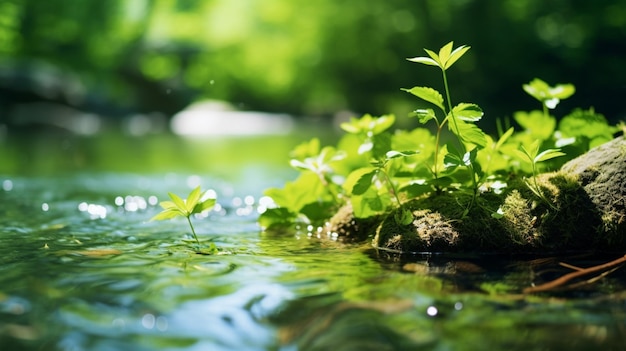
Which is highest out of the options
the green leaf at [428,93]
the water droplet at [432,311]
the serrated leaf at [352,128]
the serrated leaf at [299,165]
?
the green leaf at [428,93]

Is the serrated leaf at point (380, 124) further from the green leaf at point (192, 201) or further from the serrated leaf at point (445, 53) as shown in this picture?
the green leaf at point (192, 201)

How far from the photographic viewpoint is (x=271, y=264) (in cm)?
246

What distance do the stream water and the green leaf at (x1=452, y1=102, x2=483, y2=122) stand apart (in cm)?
58

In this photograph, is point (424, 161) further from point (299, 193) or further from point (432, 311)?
point (432, 311)

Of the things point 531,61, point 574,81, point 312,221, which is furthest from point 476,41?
point 312,221

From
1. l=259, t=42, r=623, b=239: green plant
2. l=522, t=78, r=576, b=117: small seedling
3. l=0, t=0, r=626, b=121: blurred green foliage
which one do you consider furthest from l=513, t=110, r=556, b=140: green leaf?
l=0, t=0, r=626, b=121: blurred green foliage

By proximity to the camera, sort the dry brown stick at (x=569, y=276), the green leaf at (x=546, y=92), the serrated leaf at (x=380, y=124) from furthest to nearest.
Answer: the green leaf at (x=546, y=92) → the serrated leaf at (x=380, y=124) → the dry brown stick at (x=569, y=276)

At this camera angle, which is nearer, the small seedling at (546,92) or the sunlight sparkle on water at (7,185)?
the small seedling at (546,92)

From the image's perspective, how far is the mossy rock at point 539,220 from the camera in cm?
265

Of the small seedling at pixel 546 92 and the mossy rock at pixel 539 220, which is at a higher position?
the small seedling at pixel 546 92

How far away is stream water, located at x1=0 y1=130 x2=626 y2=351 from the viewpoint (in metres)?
1.61

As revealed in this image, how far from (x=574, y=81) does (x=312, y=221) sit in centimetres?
2182

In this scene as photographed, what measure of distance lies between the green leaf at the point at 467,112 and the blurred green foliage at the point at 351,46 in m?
16.1

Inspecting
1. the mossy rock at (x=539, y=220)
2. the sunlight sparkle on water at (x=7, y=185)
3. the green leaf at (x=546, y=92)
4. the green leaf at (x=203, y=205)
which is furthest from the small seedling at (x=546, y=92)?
the sunlight sparkle on water at (x=7, y=185)
